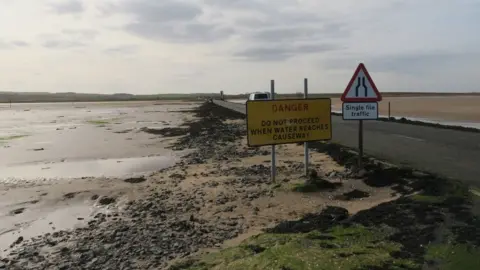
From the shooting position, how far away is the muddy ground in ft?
20.7

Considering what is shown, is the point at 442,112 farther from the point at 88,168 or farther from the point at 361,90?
the point at 361,90

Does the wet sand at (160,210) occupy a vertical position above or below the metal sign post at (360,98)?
below

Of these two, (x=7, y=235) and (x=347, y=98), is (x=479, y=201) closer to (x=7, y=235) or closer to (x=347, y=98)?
(x=347, y=98)

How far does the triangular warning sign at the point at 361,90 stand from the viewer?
10211 mm

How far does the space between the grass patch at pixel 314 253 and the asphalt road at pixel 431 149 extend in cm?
408

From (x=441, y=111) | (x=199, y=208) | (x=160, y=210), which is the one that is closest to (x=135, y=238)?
(x=160, y=210)

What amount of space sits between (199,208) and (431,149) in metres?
8.34

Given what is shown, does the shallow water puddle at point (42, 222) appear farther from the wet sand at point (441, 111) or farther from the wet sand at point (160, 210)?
the wet sand at point (441, 111)

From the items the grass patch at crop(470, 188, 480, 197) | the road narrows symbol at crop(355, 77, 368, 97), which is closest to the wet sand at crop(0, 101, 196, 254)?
the road narrows symbol at crop(355, 77, 368, 97)

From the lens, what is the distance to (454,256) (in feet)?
15.4

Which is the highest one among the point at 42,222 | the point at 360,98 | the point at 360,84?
the point at 360,84

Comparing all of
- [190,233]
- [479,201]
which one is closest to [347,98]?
[479,201]

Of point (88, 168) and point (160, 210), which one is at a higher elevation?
point (160, 210)

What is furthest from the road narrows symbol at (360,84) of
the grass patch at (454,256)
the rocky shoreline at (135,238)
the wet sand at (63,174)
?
the grass patch at (454,256)
